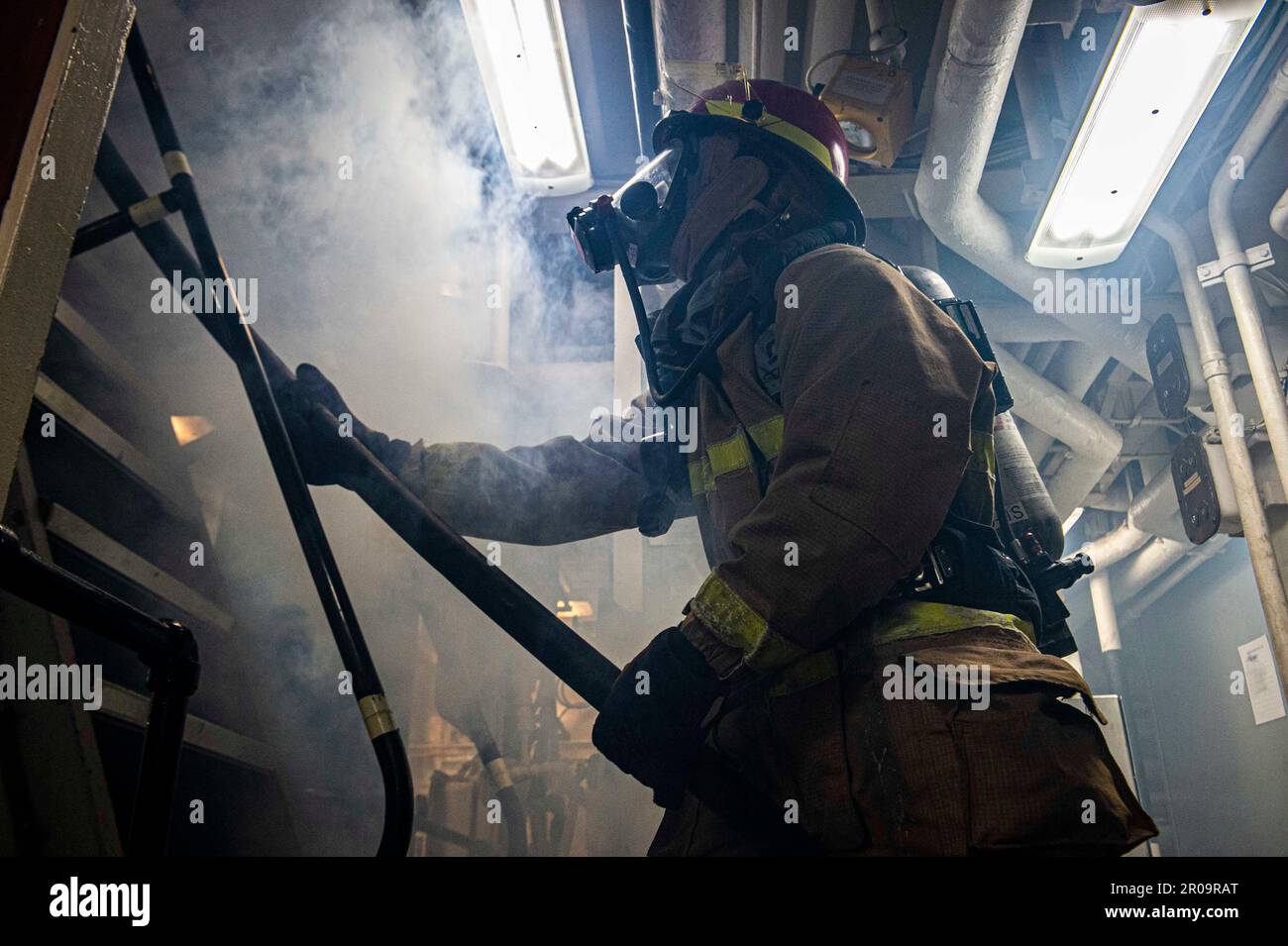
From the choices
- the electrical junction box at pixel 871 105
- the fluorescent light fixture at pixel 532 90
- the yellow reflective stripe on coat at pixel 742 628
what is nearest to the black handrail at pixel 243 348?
the yellow reflective stripe on coat at pixel 742 628

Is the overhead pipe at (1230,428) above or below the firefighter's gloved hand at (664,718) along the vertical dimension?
above

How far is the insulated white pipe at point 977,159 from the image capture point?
91.7 inches

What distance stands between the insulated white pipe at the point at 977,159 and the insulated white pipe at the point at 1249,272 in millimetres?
517

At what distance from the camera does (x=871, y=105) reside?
2.62 metres

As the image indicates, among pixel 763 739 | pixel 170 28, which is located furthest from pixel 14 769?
pixel 170 28

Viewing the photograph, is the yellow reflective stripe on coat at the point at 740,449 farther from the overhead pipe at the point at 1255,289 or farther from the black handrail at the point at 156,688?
the overhead pipe at the point at 1255,289

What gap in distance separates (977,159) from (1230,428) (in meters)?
1.45

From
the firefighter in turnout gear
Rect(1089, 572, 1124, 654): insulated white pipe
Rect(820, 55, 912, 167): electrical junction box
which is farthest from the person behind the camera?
Rect(1089, 572, 1124, 654): insulated white pipe

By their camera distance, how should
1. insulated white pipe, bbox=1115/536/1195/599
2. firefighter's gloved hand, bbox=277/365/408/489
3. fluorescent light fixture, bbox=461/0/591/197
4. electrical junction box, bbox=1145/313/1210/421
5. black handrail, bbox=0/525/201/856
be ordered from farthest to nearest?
insulated white pipe, bbox=1115/536/1195/599
electrical junction box, bbox=1145/313/1210/421
fluorescent light fixture, bbox=461/0/591/197
firefighter's gloved hand, bbox=277/365/408/489
black handrail, bbox=0/525/201/856

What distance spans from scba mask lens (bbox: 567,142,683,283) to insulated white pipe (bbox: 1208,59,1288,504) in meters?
2.09

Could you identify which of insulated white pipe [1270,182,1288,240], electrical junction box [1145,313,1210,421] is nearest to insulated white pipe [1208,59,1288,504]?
insulated white pipe [1270,182,1288,240]

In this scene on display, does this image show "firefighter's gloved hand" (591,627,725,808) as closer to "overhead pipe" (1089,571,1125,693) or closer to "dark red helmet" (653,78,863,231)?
"dark red helmet" (653,78,863,231)

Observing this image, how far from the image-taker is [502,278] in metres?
3.73

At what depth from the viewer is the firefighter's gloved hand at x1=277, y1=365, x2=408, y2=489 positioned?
183 centimetres
